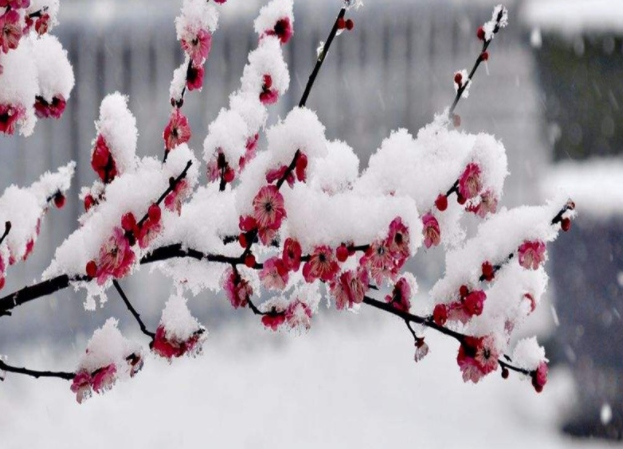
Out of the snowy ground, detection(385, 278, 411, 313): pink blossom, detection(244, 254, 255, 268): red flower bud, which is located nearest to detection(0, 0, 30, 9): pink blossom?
detection(244, 254, 255, 268): red flower bud

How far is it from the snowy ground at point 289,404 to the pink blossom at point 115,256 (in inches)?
126

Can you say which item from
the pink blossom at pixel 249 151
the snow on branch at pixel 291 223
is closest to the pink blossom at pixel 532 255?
the snow on branch at pixel 291 223

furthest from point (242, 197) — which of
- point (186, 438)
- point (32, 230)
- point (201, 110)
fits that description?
point (201, 110)

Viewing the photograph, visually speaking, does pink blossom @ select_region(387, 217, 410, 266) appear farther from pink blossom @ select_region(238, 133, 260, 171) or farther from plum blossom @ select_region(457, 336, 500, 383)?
pink blossom @ select_region(238, 133, 260, 171)

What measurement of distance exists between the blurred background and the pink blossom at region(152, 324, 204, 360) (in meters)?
3.01

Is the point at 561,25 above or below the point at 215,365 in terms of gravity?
above

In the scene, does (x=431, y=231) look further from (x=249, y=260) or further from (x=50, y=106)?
(x=50, y=106)

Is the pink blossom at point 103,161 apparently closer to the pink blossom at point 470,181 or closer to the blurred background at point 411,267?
the pink blossom at point 470,181

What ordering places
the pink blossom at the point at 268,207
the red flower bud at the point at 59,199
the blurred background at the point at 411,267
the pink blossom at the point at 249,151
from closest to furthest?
the pink blossom at the point at 268,207
the pink blossom at the point at 249,151
the red flower bud at the point at 59,199
the blurred background at the point at 411,267

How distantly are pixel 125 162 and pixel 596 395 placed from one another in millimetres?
3431

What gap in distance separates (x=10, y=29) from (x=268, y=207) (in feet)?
1.64

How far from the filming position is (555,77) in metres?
5.95

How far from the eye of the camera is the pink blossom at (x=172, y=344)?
138cm

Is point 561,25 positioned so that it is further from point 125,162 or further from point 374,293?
point 125,162
